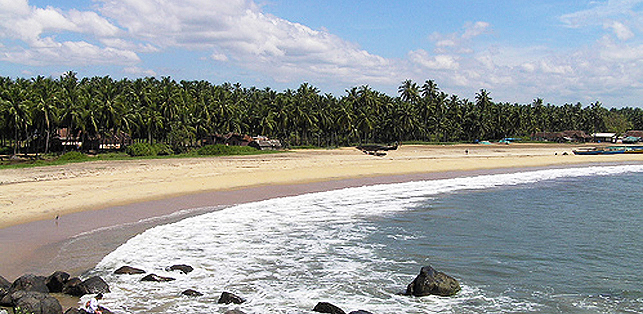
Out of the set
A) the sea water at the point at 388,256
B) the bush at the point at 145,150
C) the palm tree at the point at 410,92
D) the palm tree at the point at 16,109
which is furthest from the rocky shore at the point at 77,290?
the palm tree at the point at 410,92

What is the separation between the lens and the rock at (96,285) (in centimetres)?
1120

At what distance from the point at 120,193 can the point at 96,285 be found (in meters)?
14.9

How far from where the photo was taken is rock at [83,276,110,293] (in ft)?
36.7

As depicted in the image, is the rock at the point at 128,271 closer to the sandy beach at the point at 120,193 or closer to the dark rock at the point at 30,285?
the sandy beach at the point at 120,193

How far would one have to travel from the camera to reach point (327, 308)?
33.9 ft

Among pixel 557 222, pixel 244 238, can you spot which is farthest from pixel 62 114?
pixel 557 222

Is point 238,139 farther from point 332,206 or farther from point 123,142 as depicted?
point 332,206

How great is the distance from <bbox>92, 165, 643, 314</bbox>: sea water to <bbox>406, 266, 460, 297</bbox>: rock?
0.75 ft

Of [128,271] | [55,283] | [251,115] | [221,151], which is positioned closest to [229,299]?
[128,271]

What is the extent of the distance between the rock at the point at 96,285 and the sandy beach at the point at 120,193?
185 centimetres

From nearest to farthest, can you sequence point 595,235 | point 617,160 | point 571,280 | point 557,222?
point 571,280, point 595,235, point 557,222, point 617,160

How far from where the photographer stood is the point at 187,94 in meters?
85.4

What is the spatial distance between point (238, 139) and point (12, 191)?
50.6 meters

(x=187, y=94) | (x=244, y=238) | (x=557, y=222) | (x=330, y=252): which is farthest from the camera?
(x=187, y=94)
